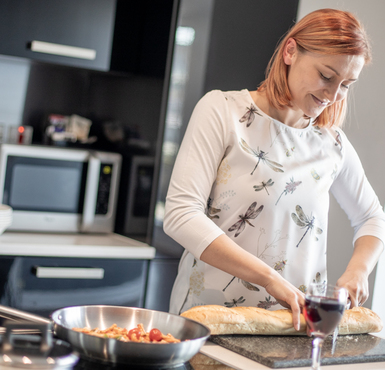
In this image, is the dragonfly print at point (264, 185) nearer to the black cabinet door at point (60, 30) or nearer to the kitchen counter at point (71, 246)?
the kitchen counter at point (71, 246)

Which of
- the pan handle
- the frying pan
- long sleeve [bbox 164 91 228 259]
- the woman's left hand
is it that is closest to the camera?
the frying pan

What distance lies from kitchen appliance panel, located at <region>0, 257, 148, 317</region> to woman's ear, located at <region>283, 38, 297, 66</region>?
3.54ft

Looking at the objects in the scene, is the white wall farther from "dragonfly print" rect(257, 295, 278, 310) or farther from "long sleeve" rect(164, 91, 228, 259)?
"long sleeve" rect(164, 91, 228, 259)

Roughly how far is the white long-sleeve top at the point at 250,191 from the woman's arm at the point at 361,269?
0.30ft

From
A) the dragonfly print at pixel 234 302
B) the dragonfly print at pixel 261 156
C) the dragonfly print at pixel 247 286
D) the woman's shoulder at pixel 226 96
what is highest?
the woman's shoulder at pixel 226 96

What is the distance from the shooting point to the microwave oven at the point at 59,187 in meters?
2.09

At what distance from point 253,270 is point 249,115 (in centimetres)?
42

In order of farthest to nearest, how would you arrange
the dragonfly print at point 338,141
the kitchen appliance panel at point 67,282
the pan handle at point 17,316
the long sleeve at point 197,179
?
the kitchen appliance panel at point 67,282, the dragonfly print at point 338,141, the long sleeve at point 197,179, the pan handle at point 17,316

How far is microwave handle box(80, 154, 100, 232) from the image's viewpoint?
7.18ft

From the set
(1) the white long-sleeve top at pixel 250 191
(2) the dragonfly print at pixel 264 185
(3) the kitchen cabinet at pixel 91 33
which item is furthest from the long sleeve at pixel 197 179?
(3) the kitchen cabinet at pixel 91 33

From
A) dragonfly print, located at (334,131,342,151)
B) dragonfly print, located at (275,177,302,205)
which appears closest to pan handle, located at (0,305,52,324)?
dragonfly print, located at (275,177,302,205)

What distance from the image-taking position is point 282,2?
226cm

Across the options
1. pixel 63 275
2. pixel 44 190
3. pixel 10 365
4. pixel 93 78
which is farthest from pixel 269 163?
pixel 93 78

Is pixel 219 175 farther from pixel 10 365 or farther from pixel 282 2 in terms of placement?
pixel 282 2
